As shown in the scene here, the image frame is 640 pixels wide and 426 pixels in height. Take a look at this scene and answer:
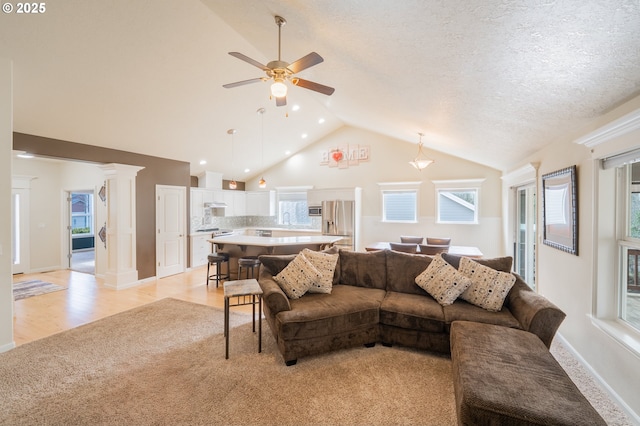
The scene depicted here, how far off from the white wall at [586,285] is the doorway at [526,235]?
1215mm

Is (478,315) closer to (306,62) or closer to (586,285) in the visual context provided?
(586,285)

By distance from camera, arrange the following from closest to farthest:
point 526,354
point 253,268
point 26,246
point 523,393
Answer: point 523,393 → point 526,354 → point 253,268 → point 26,246

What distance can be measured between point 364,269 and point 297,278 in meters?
0.98

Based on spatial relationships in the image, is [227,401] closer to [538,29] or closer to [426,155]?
[538,29]

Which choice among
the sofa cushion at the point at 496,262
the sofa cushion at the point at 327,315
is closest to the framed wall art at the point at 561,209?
the sofa cushion at the point at 496,262

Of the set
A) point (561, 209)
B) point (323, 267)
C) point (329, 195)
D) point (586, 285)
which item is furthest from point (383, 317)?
point (329, 195)

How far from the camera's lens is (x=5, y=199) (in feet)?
9.76

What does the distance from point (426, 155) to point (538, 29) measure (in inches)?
221

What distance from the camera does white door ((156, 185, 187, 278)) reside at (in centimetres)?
612

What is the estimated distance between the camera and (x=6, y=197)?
9.78ft

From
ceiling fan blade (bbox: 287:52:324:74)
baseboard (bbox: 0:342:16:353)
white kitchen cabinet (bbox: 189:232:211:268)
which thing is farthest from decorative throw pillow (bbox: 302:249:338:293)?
white kitchen cabinet (bbox: 189:232:211:268)

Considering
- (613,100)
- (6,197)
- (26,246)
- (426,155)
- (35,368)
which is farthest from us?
(426,155)

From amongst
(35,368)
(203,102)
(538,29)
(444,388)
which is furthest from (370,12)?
(35,368)

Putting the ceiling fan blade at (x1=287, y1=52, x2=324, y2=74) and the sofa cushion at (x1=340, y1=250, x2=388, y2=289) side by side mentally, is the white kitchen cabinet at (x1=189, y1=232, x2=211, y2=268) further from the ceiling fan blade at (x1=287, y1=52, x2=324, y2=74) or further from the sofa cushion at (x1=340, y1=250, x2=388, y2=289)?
the ceiling fan blade at (x1=287, y1=52, x2=324, y2=74)
